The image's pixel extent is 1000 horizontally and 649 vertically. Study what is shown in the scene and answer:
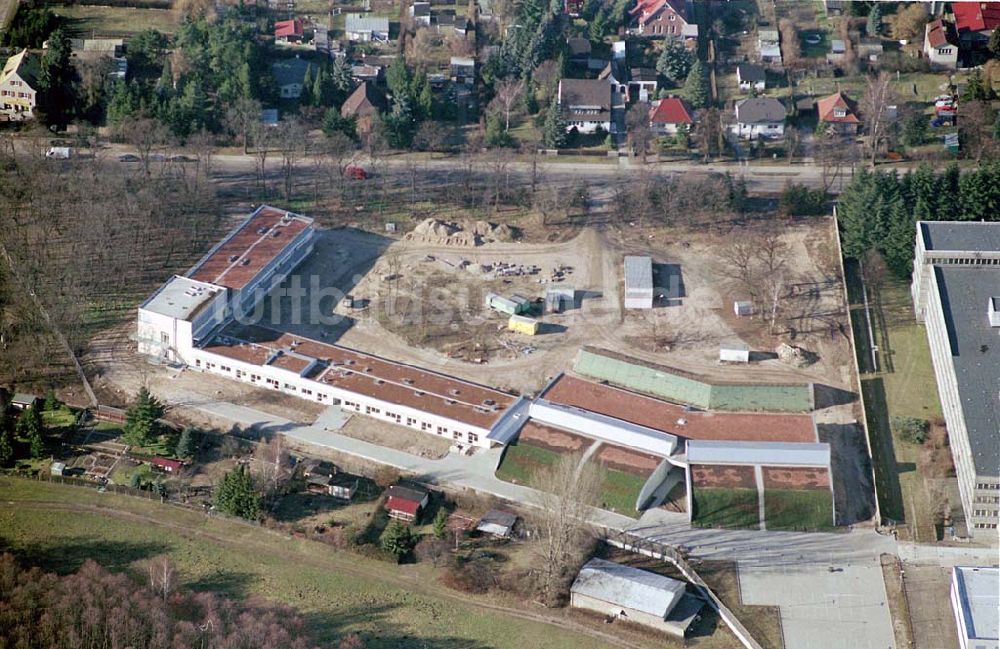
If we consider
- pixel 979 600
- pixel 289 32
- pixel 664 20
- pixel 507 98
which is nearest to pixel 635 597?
pixel 979 600

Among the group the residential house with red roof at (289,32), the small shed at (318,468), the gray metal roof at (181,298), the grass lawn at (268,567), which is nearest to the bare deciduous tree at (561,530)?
the grass lawn at (268,567)

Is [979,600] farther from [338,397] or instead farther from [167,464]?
[167,464]

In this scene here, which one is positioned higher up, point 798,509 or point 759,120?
point 759,120

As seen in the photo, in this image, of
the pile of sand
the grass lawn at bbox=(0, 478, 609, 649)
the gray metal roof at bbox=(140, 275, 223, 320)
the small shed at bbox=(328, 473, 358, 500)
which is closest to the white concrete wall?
the gray metal roof at bbox=(140, 275, 223, 320)

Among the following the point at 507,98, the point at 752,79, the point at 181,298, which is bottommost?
the point at 181,298

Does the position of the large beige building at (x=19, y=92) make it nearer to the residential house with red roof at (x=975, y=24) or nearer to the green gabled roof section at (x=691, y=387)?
the green gabled roof section at (x=691, y=387)

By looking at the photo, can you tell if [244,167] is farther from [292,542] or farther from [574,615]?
[574,615]
